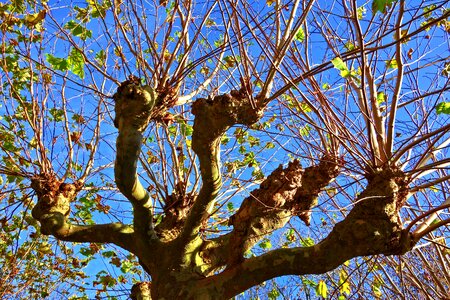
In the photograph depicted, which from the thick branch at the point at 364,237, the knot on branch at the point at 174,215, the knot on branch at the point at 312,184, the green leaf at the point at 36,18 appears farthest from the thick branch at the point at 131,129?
the green leaf at the point at 36,18

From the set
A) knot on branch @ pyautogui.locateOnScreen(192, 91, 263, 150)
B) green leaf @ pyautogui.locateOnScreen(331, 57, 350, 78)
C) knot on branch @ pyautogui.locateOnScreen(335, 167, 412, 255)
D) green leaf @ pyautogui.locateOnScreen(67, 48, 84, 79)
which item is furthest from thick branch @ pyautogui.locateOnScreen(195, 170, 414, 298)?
green leaf @ pyautogui.locateOnScreen(67, 48, 84, 79)

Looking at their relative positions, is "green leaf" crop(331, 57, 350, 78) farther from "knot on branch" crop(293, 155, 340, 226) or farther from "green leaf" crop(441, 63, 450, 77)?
"green leaf" crop(441, 63, 450, 77)

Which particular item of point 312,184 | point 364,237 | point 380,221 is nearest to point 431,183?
point 380,221

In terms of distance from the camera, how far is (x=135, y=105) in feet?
9.46

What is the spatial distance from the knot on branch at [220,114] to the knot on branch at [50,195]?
61.4 inches

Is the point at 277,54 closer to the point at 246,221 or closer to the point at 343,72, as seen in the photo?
the point at 343,72

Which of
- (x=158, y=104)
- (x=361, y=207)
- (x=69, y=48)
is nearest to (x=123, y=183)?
(x=158, y=104)

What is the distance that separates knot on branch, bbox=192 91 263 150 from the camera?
269 cm

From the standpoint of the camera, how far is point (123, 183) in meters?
2.89

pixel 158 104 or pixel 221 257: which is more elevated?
pixel 158 104

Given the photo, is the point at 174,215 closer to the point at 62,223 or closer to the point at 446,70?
the point at 62,223

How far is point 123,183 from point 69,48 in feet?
6.25

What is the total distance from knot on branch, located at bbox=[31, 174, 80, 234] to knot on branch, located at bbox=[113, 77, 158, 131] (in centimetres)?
117

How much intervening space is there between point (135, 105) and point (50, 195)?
1.36 metres
